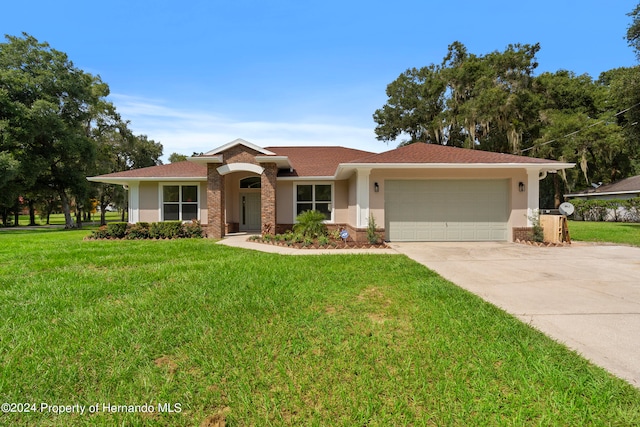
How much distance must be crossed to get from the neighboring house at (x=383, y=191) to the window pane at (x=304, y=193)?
0.15ft

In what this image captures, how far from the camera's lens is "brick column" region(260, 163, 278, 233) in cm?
1264

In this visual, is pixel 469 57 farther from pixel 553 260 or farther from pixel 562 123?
pixel 553 260

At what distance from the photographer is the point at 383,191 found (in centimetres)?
1097

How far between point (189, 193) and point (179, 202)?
63 centimetres

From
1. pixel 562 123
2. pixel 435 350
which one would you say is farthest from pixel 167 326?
pixel 562 123

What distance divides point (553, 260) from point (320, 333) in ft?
23.8

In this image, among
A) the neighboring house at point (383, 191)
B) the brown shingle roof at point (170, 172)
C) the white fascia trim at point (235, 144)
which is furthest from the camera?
the brown shingle roof at point (170, 172)

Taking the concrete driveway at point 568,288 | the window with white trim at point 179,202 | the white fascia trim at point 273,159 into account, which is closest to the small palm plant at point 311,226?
the white fascia trim at point 273,159

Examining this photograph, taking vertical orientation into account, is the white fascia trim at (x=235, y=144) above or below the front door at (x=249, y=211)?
above

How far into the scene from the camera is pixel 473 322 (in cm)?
361

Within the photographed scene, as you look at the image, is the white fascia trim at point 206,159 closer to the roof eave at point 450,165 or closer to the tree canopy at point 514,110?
the roof eave at point 450,165

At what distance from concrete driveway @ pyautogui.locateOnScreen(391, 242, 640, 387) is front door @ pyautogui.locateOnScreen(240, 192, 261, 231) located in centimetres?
875

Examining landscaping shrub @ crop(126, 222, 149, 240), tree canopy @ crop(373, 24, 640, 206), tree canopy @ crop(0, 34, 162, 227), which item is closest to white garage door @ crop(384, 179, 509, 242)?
landscaping shrub @ crop(126, 222, 149, 240)

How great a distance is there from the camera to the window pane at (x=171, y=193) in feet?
46.7
